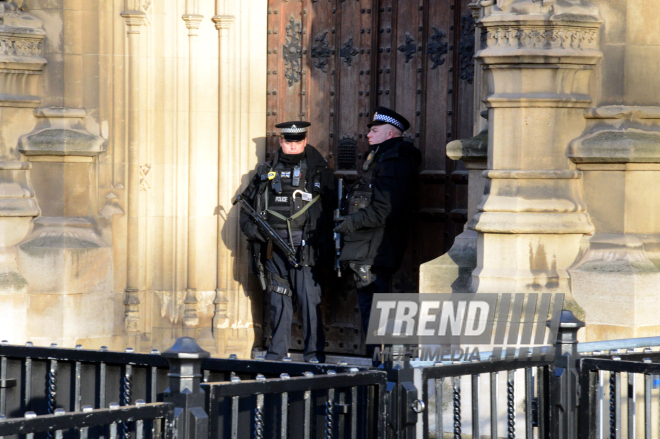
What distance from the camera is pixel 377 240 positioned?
7.25 m

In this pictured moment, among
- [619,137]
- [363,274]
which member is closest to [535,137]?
[619,137]

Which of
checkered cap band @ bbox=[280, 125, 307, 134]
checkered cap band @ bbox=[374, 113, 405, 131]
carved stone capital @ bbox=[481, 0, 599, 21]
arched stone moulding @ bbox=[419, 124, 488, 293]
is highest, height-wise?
carved stone capital @ bbox=[481, 0, 599, 21]

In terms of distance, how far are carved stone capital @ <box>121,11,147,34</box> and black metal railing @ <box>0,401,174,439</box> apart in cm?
538

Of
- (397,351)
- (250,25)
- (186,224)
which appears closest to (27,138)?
(186,224)

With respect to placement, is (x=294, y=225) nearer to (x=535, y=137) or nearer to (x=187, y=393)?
(x=535, y=137)

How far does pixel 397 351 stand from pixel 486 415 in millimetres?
2209

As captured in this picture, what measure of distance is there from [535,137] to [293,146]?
220 centimetres

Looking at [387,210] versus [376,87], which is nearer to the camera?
[387,210]

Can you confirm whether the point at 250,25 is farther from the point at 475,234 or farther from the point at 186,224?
the point at 475,234

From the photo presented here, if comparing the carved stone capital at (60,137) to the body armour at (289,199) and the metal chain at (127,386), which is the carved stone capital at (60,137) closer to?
the body armour at (289,199)

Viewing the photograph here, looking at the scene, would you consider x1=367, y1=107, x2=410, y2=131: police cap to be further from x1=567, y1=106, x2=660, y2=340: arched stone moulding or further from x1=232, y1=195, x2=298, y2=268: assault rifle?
x1=567, y1=106, x2=660, y2=340: arched stone moulding

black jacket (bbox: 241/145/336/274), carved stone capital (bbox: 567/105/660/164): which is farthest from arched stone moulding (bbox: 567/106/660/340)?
black jacket (bbox: 241/145/336/274)

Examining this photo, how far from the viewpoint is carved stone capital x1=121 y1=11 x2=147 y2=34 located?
795cm

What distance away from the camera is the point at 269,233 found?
7492 millimetres
